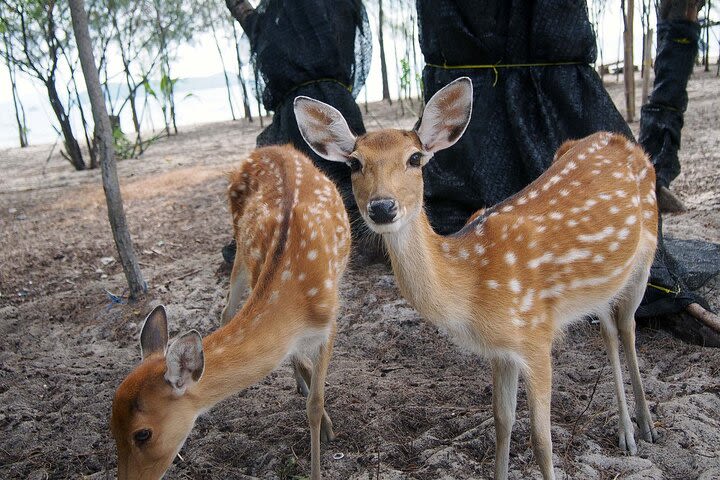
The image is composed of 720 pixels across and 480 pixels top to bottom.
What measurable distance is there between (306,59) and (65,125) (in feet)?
27.2

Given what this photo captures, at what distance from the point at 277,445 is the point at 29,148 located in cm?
1688

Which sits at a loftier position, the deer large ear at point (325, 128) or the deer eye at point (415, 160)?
the deer large ear at point (325, 128)

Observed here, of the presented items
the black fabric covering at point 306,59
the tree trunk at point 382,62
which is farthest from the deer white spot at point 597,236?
the tree trunk at point 382,62

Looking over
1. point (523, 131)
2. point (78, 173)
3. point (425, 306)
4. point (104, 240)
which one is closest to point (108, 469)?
point (425, 306)

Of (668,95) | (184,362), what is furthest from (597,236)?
(668,95)

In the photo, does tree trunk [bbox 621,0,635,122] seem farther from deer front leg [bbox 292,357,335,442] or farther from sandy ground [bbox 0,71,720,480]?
deer front leg [bbox 292,357,335,442]

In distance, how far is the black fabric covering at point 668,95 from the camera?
18.1ft

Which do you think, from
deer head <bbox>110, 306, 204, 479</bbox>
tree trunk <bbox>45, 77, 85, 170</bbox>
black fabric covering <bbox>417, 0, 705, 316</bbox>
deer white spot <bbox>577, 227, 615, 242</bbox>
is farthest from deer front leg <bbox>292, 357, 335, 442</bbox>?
tree trunk <bbox>45, 77, 85, 170</bbox>

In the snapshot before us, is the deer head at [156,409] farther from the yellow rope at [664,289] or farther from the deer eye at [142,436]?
the yellow rope at [664,289]

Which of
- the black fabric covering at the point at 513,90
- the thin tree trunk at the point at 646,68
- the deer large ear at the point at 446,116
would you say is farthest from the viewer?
the thin tree trunk at the point at 646,68

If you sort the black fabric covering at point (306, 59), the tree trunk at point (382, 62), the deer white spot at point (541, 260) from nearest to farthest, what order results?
the deer white spot at point (541, 260)
the black fabric covering at point (306, 59)
the tree trunk at point (382, 62)

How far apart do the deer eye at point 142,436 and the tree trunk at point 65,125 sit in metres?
10.6

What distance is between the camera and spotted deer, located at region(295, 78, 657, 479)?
2695mm

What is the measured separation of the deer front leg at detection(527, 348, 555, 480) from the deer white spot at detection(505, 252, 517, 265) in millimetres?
410
